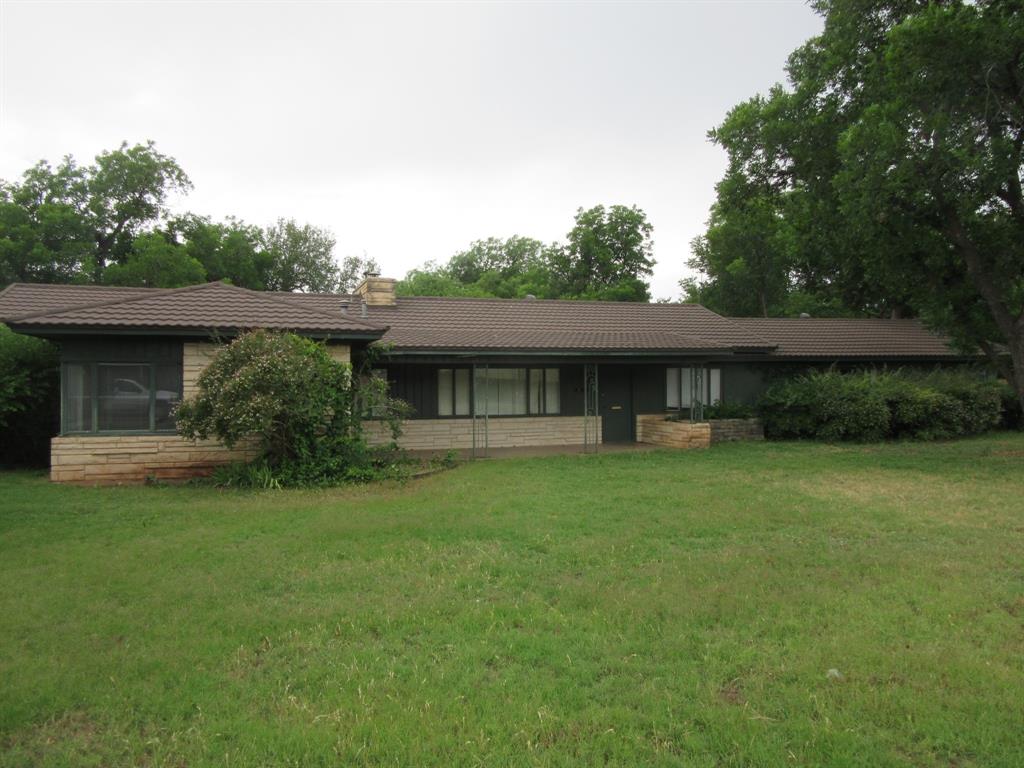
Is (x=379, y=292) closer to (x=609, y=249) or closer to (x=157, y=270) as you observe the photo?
(x=157, y=270)

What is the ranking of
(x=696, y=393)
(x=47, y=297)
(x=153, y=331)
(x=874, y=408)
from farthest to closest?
(x=696, y=393) → (x=874, y=408) → (x=47, y=297) → (x=153, y=331)

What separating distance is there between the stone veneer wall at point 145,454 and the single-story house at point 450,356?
23 mm

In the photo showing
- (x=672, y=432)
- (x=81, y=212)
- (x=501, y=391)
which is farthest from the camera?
(x=81, y=212)

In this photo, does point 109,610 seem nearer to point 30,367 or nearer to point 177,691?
point 177,691

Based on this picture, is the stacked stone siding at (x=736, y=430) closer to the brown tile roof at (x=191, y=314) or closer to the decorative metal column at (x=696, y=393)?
the decorative metal column at (x=696, y=393)

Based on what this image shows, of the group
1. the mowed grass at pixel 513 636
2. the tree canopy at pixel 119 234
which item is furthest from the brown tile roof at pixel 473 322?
the tree canopy at pixel 119 234

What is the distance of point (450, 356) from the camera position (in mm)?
14836

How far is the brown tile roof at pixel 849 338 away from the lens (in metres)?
20.2

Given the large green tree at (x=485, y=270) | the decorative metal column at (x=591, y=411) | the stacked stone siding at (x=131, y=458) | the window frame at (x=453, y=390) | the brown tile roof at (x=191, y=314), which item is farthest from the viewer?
the large green tree at (x=485, y=270)

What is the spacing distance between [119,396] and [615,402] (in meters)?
11.6

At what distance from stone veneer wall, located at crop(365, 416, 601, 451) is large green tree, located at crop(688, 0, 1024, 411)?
303 inches

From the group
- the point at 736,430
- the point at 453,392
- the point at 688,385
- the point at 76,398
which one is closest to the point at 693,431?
the point at 736,430

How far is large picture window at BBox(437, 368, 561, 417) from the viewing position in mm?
16562

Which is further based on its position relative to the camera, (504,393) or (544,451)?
(504,393)
